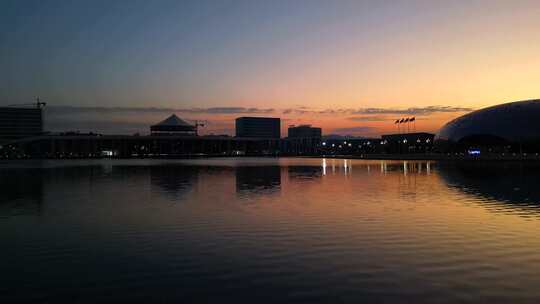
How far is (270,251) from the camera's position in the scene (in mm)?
14609

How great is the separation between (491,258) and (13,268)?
1257 centimetres

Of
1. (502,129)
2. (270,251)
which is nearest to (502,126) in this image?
(502,129)

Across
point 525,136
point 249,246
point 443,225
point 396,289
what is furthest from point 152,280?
point 525,136

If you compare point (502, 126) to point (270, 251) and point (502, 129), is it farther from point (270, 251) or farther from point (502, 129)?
point (270, 251)

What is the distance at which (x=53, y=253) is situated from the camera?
14.3 meters

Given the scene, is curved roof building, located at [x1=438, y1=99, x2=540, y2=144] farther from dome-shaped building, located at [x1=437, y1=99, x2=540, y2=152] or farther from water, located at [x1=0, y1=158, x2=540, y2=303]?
water, located at [x1=0, y1=158, x2=540, y2=303]

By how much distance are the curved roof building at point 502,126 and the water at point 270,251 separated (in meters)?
123

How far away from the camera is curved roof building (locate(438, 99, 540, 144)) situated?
447 feet

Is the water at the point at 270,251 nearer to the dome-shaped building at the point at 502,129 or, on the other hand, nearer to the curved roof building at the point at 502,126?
the dome-shaped building at the point at 502,129

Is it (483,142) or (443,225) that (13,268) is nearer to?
(443,225)

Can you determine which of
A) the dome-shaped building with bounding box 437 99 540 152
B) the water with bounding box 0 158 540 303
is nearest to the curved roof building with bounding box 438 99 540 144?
the dome-shaped building with bounding box 437 99 540 152

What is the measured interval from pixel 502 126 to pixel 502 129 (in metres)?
1.11

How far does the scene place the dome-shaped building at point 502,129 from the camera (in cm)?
13588

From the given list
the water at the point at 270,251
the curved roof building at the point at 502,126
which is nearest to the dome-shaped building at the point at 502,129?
the curved roof building at the point at 502,126
